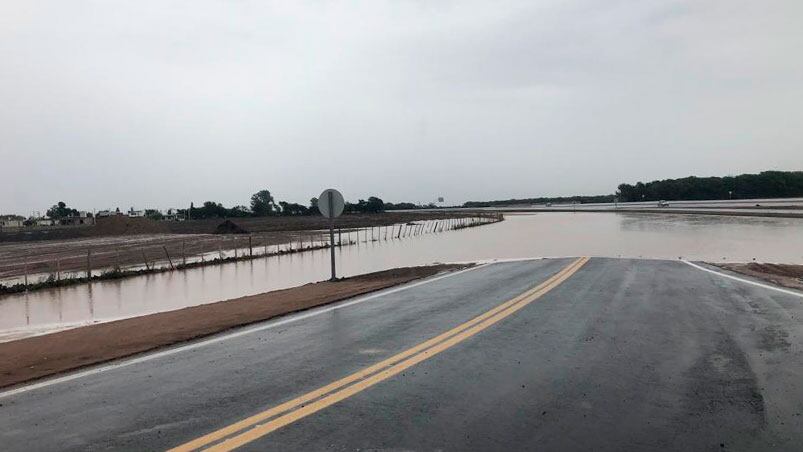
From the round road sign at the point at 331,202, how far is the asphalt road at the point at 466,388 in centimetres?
666

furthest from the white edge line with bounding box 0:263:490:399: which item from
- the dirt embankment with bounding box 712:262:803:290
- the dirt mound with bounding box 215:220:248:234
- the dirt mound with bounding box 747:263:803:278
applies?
the dirt mound with bounding box 215:220:248:234

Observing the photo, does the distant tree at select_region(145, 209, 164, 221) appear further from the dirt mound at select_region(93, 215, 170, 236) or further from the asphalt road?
the asphalt road

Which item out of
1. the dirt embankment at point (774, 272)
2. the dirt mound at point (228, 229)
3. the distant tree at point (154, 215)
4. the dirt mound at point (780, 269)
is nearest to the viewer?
the dirt embankment at point (774, 272)

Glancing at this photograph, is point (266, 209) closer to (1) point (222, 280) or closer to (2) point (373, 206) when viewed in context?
(2) point (373, 206)

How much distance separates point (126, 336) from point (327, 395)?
4.99m

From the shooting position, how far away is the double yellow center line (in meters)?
4.18

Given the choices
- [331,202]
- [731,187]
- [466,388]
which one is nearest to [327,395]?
[466,388]

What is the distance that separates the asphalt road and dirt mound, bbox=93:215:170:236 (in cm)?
7724

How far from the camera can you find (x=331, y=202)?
52.2 ft

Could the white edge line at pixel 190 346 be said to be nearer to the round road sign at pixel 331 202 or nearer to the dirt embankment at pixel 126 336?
the dirt embankment at pixel 126 336

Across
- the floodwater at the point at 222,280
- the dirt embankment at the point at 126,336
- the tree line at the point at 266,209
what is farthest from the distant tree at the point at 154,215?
the dirt embankment at the point at 126,336

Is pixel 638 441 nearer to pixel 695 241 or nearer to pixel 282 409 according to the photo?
pixel 282 409

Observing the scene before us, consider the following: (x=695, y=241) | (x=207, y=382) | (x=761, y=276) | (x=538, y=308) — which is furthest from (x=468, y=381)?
(x=695, y=241)

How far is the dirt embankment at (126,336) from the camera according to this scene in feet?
22.8
